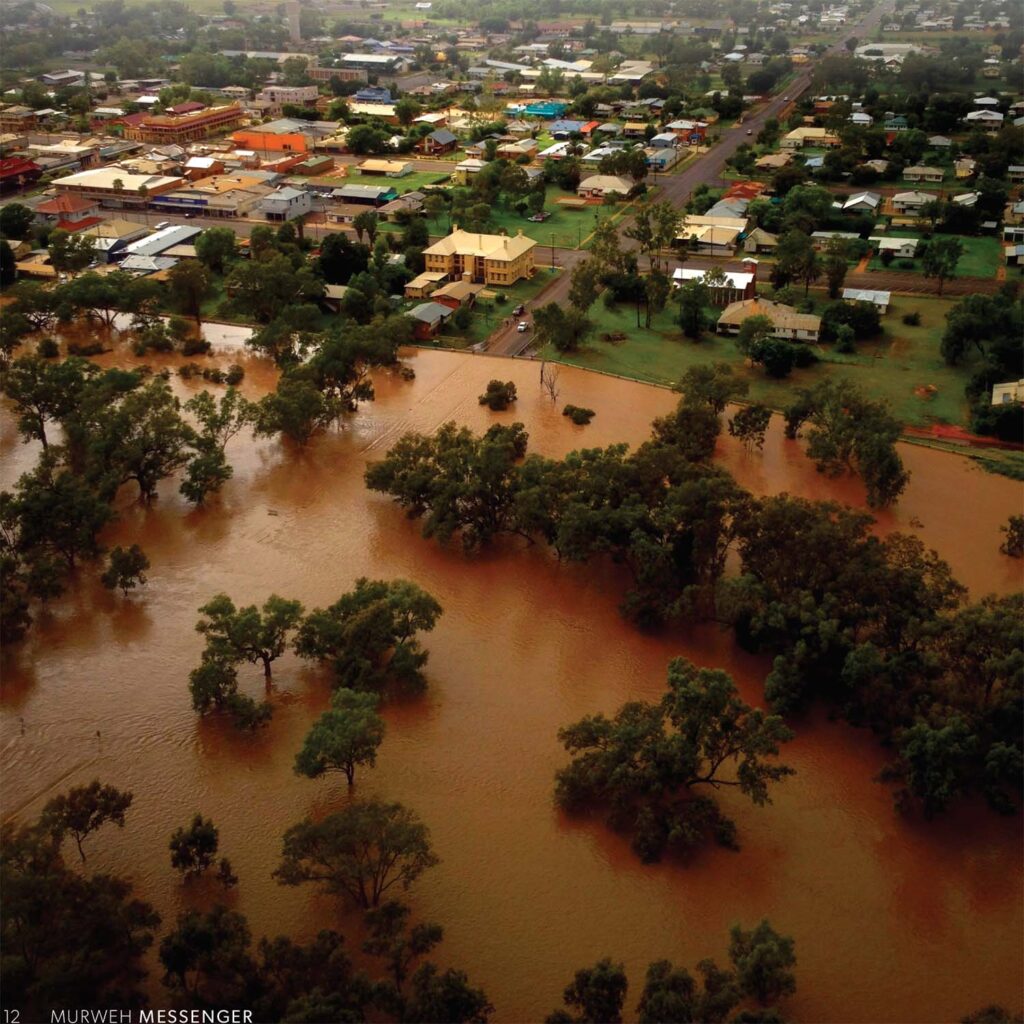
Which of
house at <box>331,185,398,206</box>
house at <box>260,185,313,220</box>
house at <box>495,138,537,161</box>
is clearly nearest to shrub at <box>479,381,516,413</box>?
house at <box>260,185,313,220</box>

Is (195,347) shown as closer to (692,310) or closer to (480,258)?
(480,258)

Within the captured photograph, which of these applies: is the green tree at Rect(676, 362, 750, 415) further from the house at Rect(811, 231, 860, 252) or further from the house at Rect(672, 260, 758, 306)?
the house at Rect(811, 231, 860, 252)

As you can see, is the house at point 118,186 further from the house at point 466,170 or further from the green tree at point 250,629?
the green tree at point 250,629

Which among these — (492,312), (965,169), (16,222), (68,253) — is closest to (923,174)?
(965,169)

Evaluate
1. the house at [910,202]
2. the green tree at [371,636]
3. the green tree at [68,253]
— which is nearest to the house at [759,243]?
the house at [910,202]

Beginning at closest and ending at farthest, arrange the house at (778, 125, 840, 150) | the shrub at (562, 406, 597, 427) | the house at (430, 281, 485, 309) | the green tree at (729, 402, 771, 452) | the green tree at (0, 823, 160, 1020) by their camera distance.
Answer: the green tree at (0, 823, 160, 1020)
the green tree at (729, 402, 771, 452)
the shrub at (562, 406, 597, 427)
the house at (430, 281, 485, 309)
the house at (778, 125, 840, 150)

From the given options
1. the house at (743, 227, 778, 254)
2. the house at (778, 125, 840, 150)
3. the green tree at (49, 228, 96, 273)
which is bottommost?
the house at (778, 125, 840, 150)

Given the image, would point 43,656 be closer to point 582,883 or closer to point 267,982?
point 267,982
